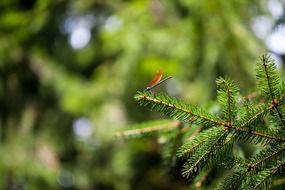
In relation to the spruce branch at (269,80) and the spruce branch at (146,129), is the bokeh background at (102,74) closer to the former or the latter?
the spruce branch at (146,129)

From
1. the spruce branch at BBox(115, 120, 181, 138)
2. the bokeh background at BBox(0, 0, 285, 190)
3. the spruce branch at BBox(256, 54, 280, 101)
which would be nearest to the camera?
the spruce branch at BBox(256, 54, 280, 101)

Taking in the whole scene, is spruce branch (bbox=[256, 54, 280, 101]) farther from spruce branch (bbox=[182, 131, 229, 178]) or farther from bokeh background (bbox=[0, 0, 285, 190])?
bokeh background (bbox=[0, 0, 285, 190])

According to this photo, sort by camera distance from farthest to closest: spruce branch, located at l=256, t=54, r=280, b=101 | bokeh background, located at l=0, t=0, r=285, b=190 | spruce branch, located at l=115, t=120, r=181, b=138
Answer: bokeh background, located at l=0, t=0, r=285, b=190 → spruce branch, located at l=115, t=120, r=181, b=138 → spruce branch, located at l=256, t=54, r=280, b=101

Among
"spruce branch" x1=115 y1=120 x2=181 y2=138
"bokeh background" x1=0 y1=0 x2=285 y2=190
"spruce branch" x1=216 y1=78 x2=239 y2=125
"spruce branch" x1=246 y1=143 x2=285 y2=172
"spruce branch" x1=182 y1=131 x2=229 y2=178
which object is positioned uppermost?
"bokeh background" x1=0 y1=0 x2=285 y2=190

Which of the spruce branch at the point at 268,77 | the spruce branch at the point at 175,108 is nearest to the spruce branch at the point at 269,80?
the spruce branch at the point at 268,77

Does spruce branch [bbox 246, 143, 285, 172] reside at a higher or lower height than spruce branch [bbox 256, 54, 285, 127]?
lower

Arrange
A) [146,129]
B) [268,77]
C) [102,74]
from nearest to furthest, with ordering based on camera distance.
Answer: [268,77]
[146,129]
[102,74]

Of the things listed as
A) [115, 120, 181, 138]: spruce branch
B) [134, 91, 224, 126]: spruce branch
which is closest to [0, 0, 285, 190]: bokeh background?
[115, 120, 181, 138]: spruce branch

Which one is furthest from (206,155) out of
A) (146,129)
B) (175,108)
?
(146,129)

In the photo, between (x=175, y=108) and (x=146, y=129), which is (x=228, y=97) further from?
(x=146, y=129)
